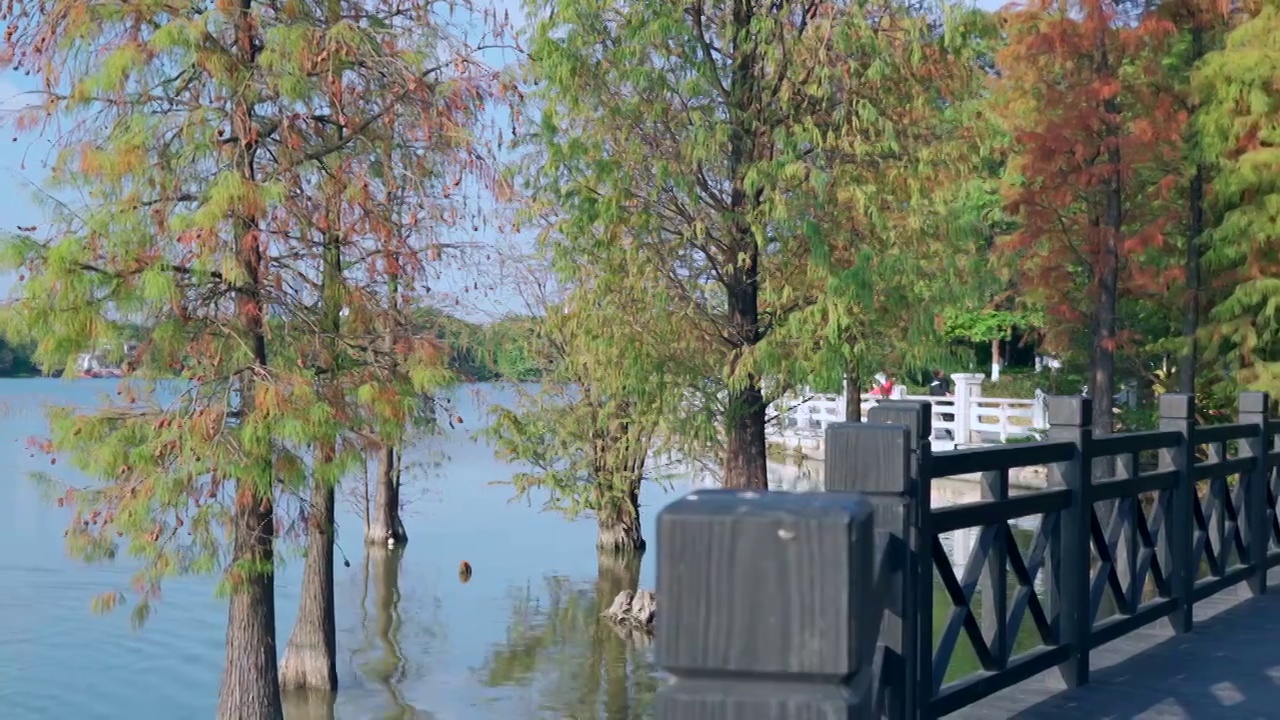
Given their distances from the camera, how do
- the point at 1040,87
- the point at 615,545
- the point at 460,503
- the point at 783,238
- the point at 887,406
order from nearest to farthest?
the point at 887,406
the point at 783,238
the point at 1040,87
the point at 615,545
the point at 460,503

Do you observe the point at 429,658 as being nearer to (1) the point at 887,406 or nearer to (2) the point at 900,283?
(2) the point at 900,283

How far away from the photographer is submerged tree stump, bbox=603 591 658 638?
2252cm

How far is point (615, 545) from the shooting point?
2961 centimetres

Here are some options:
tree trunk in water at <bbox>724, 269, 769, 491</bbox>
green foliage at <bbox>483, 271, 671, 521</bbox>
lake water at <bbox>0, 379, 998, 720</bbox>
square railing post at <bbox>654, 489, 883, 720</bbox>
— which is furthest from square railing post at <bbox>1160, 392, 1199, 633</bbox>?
green foliage at <bbox>483, 271, 671, 521</bbox>

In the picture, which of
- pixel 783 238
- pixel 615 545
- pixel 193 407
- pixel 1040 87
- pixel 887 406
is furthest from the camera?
pixel 615 545

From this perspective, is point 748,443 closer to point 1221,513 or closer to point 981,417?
point 1221,513

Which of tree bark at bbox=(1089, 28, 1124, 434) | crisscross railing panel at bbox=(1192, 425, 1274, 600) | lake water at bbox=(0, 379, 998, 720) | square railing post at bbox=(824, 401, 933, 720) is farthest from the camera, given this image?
tree bark at bbox=(1089, 28, 1124, 434)

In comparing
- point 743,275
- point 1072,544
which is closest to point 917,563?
point 1072,544

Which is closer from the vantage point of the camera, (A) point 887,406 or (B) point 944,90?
(A) point 887,406

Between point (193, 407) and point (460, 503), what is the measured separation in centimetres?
3009

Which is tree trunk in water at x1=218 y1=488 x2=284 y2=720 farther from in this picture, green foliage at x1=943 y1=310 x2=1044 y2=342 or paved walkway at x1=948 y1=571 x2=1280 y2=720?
green foliage at x1=943 y1=310 x2=1044 y2=342

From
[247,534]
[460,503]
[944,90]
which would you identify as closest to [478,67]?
[247,534]

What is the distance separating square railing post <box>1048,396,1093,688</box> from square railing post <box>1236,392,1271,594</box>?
3.95 metres

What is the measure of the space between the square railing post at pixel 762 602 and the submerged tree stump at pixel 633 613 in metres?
20.4
